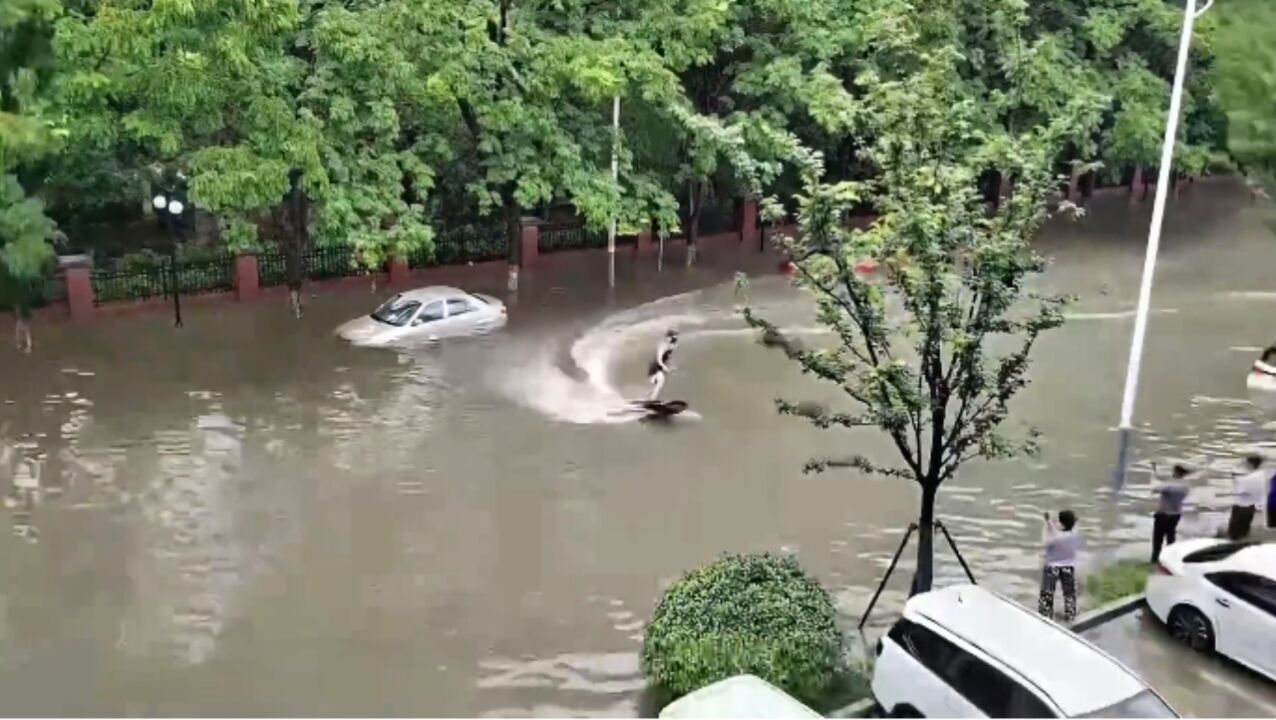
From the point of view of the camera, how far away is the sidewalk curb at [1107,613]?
13.1 m

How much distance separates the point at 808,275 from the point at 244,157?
12.6 m

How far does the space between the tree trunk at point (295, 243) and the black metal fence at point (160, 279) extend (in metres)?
1.07

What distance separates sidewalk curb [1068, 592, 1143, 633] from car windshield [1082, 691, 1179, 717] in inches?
111

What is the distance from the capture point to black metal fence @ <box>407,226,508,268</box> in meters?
27.3

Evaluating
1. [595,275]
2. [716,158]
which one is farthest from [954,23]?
[595,275]

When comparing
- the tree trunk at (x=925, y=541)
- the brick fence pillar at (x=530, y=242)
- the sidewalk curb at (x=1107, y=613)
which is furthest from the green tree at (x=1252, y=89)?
the brick fence pillar at (x=530, y=242)

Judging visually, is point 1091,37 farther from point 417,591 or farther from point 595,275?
point 417,591

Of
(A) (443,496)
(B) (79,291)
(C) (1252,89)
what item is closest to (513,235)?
(B) (79,291)

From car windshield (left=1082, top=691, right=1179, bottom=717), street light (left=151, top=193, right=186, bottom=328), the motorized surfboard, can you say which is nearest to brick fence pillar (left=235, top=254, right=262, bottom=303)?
street light (left=151, top=193, right=186, bottom=328)

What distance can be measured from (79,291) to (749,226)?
622 inches

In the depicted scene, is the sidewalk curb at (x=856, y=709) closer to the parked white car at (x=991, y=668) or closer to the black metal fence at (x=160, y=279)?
the parked white car at (x=991, y=668)

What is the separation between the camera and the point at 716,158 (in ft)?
91.5

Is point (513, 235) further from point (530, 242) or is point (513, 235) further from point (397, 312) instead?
point (397, 312)

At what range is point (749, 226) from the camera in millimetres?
32469
